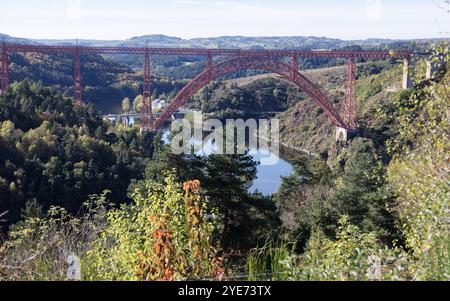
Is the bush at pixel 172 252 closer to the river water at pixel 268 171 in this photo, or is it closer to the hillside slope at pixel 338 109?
the river water at pixel 268 171

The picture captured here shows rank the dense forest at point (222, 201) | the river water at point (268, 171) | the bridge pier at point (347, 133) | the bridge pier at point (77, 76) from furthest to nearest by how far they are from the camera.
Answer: the bridge pier at point (347, 133) < the river water at point (268, 171) < the bridge pier at point (77, 76) < the dense forest at point (222, 201)

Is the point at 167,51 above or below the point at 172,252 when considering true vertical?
above

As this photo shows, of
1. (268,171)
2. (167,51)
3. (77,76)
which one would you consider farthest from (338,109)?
(77,76)

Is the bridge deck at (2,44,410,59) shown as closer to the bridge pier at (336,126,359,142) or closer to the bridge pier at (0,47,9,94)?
the bridge pier at (0,47,9,94)

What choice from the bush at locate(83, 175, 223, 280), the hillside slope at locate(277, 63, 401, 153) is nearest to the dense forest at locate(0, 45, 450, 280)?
the bush at locate(83, 175, 223, 280)

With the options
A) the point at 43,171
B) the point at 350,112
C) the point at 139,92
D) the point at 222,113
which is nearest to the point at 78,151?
the point at 43,171

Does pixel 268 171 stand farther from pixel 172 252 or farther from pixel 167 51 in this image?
pixel 172 252

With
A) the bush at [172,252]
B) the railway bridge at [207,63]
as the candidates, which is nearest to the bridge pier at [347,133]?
the railway bridge at [207,63]

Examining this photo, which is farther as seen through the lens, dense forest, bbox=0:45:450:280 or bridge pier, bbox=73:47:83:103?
bridge pier, bbox=73:47:83:103

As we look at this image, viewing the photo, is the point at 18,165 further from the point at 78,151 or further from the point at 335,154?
the point at 335,154
